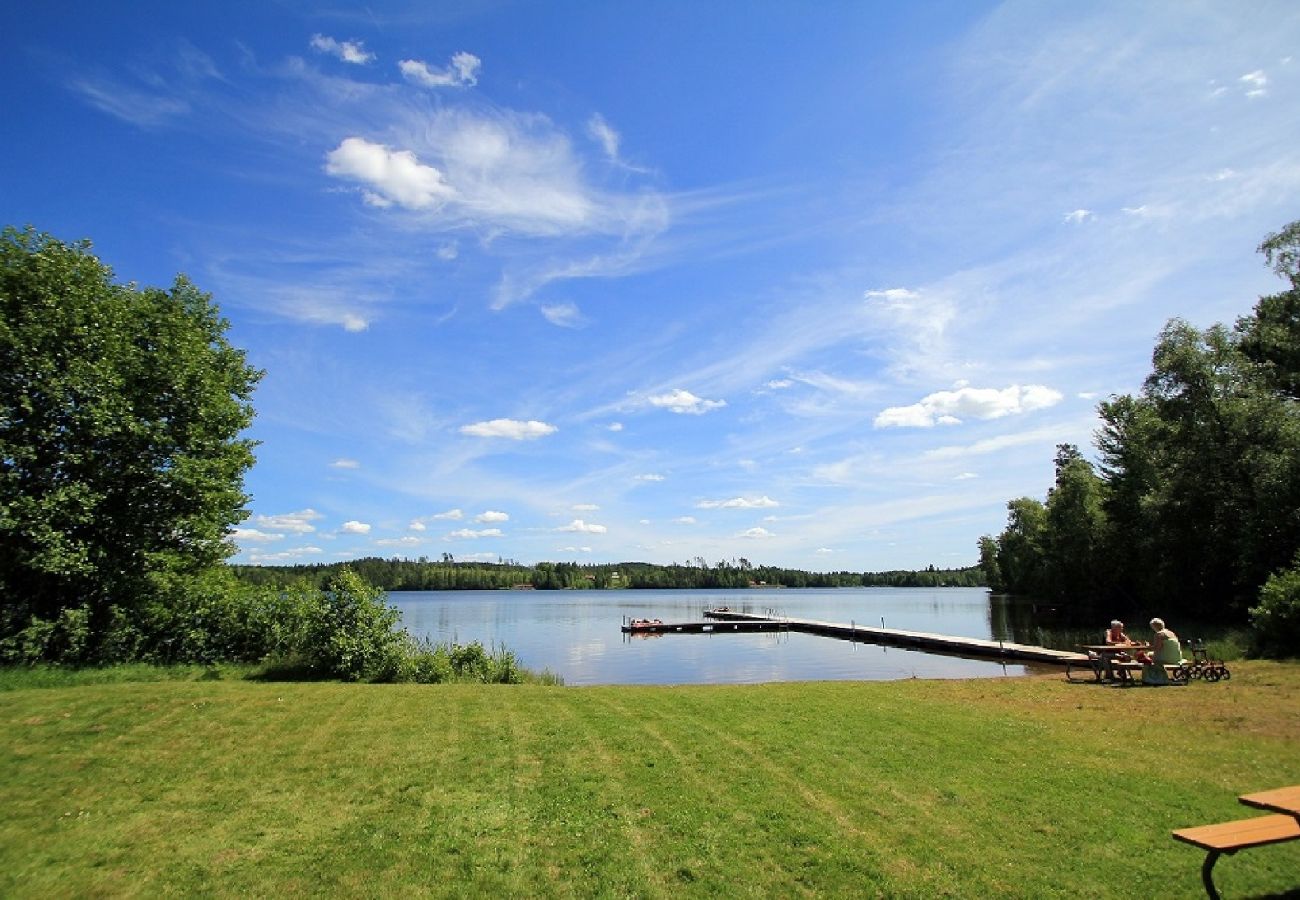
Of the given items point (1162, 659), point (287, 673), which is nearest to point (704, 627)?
point (287, 673)

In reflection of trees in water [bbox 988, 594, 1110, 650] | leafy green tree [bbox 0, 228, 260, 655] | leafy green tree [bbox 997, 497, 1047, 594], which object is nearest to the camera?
leafy green tree [bbox 0, 228, 260, 655]

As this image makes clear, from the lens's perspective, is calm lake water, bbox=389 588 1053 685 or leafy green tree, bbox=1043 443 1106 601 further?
leafy green tree, bbox=1043 443 1106 601

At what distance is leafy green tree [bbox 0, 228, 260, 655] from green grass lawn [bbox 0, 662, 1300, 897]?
Result: 5121 millimetres

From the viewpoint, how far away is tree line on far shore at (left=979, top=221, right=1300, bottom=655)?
26.6 meters

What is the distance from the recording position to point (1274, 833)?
5.25 meters

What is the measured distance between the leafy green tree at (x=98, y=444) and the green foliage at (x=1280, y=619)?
30.1 meters

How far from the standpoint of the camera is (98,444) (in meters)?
18.1

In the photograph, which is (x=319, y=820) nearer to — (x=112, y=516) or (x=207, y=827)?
(x=207, y=827)

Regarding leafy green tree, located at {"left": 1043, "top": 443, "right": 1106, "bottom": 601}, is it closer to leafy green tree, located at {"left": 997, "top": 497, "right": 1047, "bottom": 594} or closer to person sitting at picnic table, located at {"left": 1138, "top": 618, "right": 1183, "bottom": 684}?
leafy green tree, located at {"left": 997, "top": 497, "right": 1047, "bottom": 594}

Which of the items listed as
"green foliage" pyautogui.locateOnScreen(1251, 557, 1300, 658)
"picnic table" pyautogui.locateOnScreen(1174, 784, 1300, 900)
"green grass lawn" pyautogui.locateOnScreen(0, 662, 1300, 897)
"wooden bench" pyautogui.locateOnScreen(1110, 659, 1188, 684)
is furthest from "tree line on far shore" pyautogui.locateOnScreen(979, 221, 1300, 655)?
"picnic table" pyautogui.locateOnScreen(1174, 784, 1300, 900)

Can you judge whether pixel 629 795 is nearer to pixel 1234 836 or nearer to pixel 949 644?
pixel 1234 836

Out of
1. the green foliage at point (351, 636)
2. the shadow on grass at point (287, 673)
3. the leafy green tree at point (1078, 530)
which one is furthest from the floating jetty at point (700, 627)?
the shadow on grass at point (287, 673)

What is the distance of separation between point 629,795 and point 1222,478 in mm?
37723

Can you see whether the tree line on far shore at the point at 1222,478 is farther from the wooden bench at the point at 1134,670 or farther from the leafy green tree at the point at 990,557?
the leafy green tree at the point at 990,557
